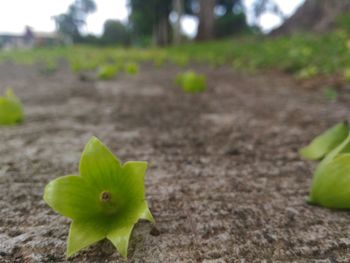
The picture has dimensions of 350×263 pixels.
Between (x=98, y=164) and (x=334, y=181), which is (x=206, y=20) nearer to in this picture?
(x=334, y=181)

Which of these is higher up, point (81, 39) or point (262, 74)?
point (81, 39)

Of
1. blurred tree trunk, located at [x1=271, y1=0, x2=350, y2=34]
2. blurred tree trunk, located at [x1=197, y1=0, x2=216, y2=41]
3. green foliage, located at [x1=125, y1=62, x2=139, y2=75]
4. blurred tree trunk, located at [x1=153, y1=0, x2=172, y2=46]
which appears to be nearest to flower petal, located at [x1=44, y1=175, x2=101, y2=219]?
green foliage, located at [x1=125, y1=62, x2=139, y2=75]

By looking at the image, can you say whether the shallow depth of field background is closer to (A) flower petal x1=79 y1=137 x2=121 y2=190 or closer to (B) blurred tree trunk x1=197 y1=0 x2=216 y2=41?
(A) flower petal x1=79 y1=137 x2=121 y2=190

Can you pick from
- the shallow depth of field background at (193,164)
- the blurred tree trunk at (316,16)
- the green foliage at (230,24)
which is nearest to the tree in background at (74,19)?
the green foliage at (230,24)

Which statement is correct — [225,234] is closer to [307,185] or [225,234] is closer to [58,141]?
[307,185]

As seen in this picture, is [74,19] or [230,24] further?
[74,19]

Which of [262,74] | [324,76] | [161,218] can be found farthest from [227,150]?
[262,74]

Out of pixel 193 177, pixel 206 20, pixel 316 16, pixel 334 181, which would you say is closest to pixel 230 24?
pixel 206 20
